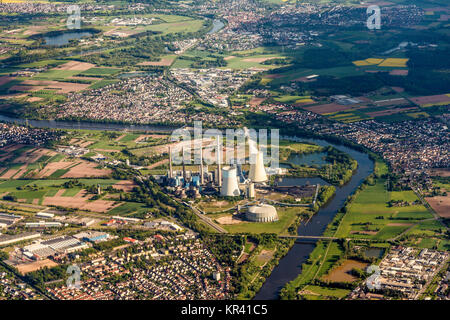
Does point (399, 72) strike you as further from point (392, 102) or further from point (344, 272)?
point (344, 272)

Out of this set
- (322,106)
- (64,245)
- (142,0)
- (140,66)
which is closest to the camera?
(64,245)

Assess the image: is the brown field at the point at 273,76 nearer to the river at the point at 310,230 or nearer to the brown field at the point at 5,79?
the river at the point at 310,230

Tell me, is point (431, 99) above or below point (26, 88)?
Result: below

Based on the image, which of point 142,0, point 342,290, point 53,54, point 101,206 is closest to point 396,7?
point 142,0

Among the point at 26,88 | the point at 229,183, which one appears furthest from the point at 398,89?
the point at 26,88

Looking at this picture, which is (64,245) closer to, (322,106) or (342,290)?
(342,290)

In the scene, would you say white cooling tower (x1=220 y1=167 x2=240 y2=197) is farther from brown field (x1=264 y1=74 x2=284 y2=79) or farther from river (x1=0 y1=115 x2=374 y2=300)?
brown field (x1=264 y1=74 x2=284 y2=79)

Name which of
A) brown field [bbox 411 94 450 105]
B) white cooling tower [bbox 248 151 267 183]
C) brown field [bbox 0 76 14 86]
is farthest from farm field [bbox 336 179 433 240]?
brown field [bbox 0 76 14 86]
